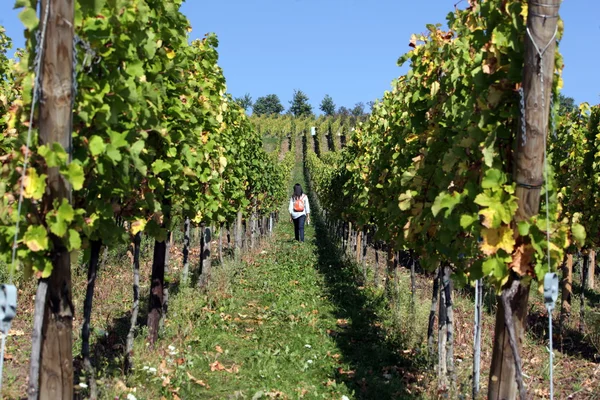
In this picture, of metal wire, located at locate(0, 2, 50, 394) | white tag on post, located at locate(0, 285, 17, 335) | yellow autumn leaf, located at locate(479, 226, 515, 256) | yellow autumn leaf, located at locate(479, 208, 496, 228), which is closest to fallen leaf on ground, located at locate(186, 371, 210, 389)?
metal wire, located at locate(0, 2, 50, 394)

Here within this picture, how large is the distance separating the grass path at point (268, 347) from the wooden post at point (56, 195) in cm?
190

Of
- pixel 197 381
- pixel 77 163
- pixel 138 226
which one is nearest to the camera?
pixel 77 163

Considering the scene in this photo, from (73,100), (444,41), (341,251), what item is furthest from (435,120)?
(341,251)

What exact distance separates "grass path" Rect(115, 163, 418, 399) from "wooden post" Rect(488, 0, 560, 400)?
2863mm

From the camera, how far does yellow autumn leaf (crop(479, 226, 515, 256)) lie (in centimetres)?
330

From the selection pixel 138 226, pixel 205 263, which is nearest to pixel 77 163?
pixel 138 226

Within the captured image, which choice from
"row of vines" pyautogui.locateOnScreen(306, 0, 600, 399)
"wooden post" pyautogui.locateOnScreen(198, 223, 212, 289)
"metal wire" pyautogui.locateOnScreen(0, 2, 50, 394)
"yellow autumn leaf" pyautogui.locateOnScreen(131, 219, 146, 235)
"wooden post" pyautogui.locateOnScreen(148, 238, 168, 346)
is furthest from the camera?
"wooden post" pyautogui.locateOnScreen(198, 223, 212, 289)

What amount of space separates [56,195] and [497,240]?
96.1 inches

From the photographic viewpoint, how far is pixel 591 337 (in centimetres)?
958

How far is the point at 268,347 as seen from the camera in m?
→ 7.56

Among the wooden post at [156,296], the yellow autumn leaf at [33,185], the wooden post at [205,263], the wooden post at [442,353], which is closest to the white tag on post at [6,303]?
the yellow autumn leaf at [33,185]

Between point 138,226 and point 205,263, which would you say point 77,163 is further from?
point 205,263

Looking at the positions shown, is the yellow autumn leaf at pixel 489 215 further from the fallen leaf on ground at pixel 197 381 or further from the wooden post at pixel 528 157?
the fallen leaf on ground at pixel 197 381

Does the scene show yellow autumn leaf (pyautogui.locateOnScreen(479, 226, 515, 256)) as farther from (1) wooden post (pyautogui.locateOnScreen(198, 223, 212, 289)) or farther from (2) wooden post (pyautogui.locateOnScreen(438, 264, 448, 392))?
(1) wooden post (pyautogui.locateOnScreen(198, 223, 212, 289))
